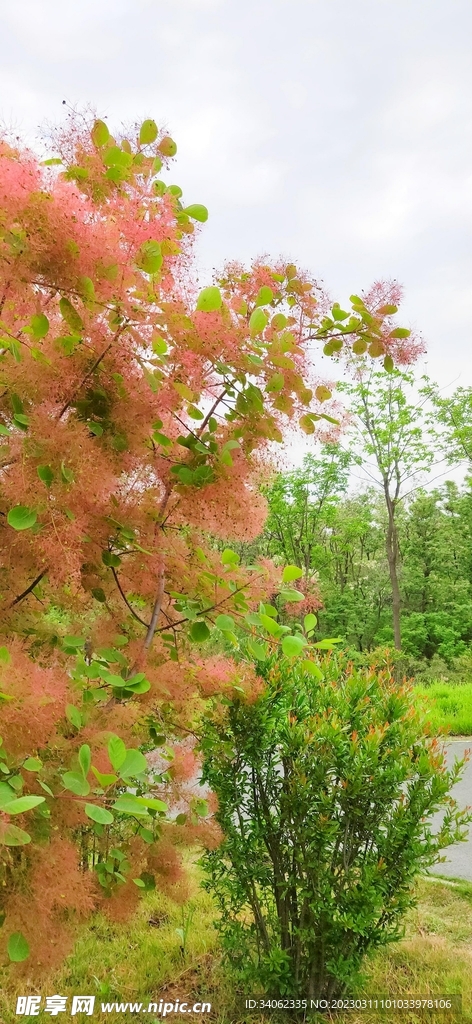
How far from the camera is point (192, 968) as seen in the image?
3072 millimetres

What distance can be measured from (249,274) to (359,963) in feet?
8.70

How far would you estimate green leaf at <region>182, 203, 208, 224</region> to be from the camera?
4.56 feet

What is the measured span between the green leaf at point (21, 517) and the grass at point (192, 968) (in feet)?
7.29

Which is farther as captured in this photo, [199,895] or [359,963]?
[199,895]

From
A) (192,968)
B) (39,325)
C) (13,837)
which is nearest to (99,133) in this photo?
(39,325)

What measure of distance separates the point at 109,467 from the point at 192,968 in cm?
280

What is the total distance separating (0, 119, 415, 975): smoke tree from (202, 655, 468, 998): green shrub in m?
0.79

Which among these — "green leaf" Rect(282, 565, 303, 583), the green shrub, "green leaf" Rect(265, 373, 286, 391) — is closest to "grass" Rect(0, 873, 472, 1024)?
the green shrub

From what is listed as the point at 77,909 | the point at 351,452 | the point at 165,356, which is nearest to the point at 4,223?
the point at 165,356

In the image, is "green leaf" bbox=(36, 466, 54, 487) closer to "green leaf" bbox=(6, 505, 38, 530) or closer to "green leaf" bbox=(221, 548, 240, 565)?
"green leaf" bbox=(6, 505, 38, 530)

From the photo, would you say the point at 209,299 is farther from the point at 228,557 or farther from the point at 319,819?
the point at 319,819

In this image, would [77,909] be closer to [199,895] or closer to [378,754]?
[378,754]

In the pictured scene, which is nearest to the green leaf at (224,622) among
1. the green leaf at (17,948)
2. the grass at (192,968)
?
the green leaf at (17,948)

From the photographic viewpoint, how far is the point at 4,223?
1218 mm
